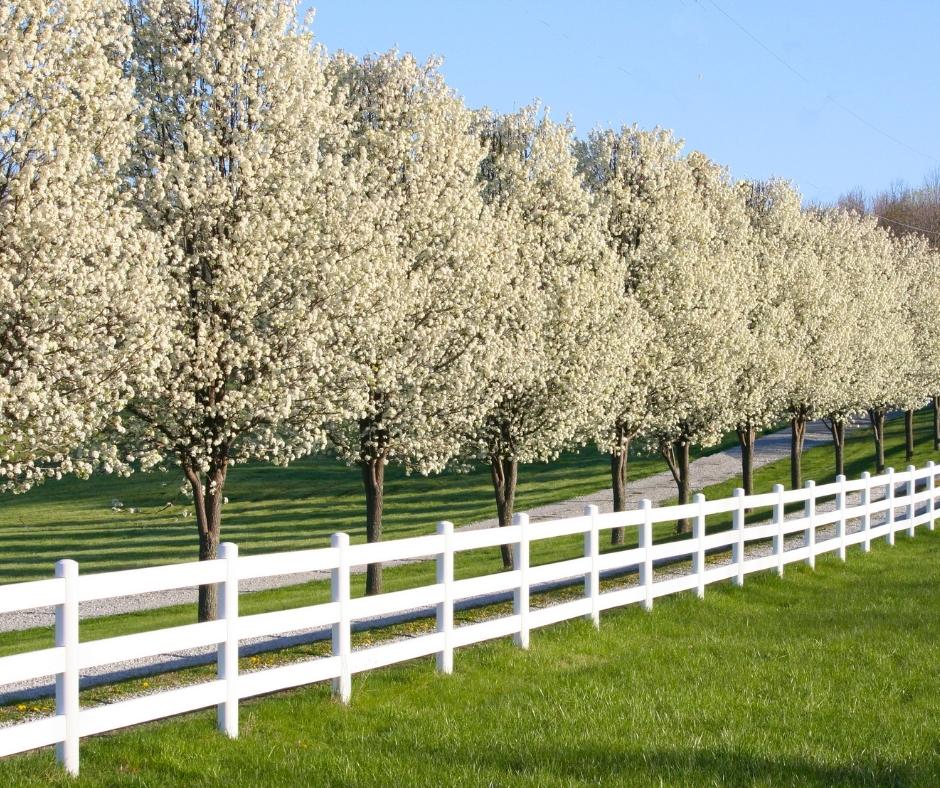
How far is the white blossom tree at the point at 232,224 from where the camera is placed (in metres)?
19.2

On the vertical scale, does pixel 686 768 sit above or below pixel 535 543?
above

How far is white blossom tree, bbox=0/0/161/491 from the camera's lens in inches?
623

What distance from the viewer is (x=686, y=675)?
449 inches

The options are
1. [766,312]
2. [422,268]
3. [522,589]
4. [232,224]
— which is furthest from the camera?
[766,312]

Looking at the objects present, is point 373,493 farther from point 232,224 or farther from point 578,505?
point 578,505

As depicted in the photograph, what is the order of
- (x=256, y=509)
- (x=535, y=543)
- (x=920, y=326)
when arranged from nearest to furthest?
(x=535, y=543) → (x=256, y=509) → (x=920, y=326)

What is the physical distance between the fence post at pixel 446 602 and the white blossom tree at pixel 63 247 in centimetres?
654

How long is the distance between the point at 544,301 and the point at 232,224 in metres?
11.1

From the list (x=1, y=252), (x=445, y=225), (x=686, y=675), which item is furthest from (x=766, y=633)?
(x=445, y=225)

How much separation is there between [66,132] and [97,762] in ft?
35.8

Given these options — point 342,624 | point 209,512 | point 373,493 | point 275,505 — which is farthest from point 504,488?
point 275,505

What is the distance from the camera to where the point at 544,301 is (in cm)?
2900

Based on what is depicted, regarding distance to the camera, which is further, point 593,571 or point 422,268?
point 422,268

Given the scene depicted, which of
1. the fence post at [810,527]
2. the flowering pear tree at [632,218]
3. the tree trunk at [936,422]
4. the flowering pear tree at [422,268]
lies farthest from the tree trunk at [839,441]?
the fence post at [810,527]
